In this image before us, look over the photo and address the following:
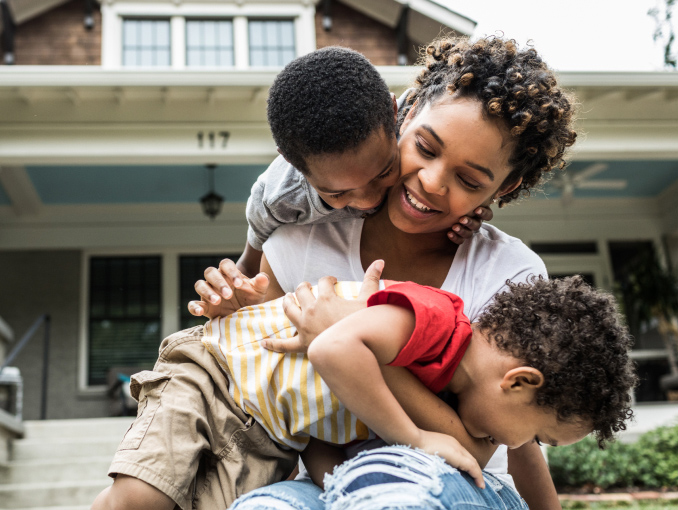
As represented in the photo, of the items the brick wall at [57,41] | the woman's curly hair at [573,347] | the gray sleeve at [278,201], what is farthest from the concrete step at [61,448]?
the brick wall at [57,41]

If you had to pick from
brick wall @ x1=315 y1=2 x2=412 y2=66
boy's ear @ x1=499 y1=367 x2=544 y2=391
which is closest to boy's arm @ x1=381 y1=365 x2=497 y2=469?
boy's ear @ x1=499 y1=367 x2=544 y2=391

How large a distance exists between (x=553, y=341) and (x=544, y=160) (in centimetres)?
63

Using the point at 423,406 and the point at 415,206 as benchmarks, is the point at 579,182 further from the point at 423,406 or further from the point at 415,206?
the point at 423,406

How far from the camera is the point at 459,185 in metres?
1.79

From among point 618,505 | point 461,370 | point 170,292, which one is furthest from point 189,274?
point 461,370

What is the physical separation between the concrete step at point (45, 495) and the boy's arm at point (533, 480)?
4.89 m

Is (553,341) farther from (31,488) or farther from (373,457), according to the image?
(31,488)

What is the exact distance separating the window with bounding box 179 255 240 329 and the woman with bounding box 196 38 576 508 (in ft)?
29.0

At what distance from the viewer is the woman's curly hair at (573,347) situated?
4.83ft

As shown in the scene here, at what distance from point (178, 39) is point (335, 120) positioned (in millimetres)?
9506

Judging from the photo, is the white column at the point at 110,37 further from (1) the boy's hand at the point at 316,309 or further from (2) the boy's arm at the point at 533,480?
(2) the boy's arm at the point at 533,480

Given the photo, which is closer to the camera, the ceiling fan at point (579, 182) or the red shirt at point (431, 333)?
the red shirt at point (431, 333)

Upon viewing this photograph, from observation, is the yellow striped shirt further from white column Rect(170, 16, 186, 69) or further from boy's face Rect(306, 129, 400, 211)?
white column Rect(170, 16, 186, 69)

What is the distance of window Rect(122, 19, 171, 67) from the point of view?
33.9 feet
